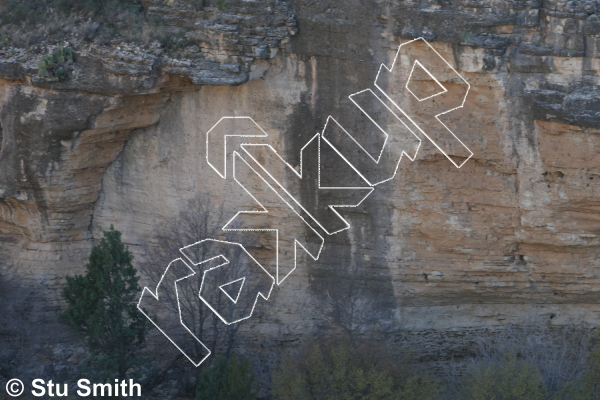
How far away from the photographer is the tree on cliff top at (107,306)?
48.1 feet

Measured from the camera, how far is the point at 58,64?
50.2 feet

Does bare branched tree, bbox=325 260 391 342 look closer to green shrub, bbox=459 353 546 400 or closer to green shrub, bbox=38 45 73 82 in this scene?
green shrub, bbox=459 353 546 400

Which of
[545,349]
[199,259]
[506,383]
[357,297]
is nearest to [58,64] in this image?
[199,259]

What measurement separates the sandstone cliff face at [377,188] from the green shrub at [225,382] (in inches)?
92.1

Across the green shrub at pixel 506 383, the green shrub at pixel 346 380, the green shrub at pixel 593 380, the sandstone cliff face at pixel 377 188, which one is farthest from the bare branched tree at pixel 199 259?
the green shrub at pixel 593 380

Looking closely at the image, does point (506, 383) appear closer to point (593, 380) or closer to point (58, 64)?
point (593, 380)

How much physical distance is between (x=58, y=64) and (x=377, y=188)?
6391mm

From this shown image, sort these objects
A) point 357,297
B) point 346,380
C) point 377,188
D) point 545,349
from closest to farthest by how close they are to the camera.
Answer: point 346,380
point 377,188
point 545,349
point 357,297

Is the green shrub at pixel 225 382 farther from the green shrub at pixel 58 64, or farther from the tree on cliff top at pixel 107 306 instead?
the green shrub at pixel 58 64

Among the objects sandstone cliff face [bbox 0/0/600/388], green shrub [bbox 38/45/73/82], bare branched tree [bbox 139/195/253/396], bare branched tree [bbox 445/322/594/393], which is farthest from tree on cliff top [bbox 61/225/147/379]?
bare branched tree [bbox 445/322/594/393]

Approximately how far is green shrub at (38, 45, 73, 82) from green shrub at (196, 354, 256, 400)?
19.9 feet

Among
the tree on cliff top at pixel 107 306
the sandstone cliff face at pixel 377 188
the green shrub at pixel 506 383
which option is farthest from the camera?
the tree on cliff top at pixel 107 306

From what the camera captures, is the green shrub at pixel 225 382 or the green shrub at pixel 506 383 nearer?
the green shrub at pixel 506 383

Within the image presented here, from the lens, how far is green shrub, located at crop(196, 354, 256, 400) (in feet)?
47.7
